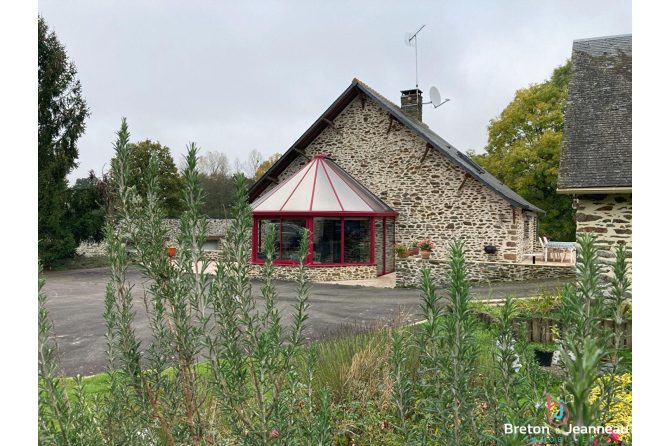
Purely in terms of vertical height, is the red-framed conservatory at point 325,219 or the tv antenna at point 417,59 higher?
the tv antenna at point 417,59

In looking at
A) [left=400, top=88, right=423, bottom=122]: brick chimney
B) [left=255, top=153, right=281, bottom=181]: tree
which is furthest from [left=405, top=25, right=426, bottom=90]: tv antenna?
[left=255, top=153, right=281, bottom=181]: tree

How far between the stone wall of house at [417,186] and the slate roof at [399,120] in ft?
0.97

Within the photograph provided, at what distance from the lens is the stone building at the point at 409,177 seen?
15.0 metres

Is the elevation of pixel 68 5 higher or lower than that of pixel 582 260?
higher

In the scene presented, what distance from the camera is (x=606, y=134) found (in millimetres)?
8797


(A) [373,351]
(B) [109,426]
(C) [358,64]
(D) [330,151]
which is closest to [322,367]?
(A) [373,351]

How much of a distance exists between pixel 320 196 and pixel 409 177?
3.70m

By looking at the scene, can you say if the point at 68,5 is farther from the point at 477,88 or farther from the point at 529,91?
the point at 529,91

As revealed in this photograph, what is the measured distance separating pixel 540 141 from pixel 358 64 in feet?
37.3

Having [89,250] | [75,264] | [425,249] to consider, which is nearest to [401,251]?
[425,249]

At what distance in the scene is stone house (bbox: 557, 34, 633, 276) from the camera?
8000 millimetres

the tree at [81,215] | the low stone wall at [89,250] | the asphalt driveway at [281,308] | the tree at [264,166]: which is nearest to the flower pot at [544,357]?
the asphalt driveway at [281,308]

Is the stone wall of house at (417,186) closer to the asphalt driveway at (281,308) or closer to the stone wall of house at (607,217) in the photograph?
the asphalt driveway at (281,308)

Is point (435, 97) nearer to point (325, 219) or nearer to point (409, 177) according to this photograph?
point (409, 177)
